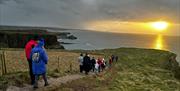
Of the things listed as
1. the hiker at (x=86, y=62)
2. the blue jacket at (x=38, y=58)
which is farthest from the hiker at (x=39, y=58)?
the hiker at (x=86, y=62)

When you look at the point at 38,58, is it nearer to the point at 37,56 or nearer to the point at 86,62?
the point at 37,56

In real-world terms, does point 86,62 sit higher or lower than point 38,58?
lower

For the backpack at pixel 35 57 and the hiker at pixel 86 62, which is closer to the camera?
the backpack at pixel 35 57

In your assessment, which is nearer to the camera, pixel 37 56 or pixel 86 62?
pixel 37 56

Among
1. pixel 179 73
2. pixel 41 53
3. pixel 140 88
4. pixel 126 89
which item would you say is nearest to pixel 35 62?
pixel 41 53

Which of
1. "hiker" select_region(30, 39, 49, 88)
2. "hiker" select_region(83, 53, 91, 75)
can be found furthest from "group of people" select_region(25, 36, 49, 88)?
"hiker" select_region(83, 53, 91, 75)

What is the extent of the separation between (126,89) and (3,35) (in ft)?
245

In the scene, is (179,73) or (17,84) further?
(179,73)

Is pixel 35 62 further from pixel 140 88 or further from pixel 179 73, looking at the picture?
pixel 179 73

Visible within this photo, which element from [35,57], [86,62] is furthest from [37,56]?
[86,62]

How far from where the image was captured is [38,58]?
13641 mm

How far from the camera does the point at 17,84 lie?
1559cm

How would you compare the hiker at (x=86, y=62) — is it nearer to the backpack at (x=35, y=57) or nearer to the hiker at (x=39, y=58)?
the hiker at (x=39, y=58)

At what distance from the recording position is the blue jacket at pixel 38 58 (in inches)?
536
